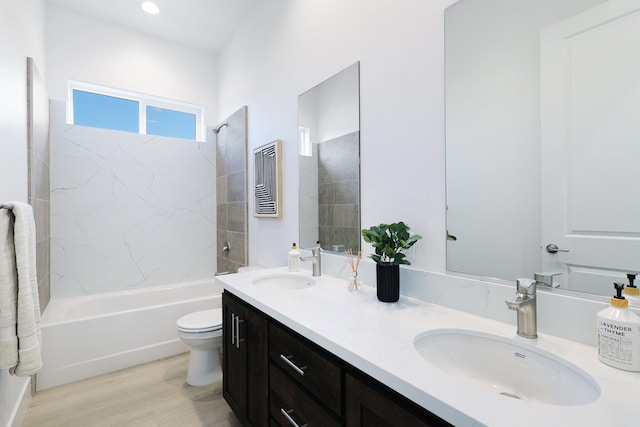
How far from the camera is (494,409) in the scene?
57cm

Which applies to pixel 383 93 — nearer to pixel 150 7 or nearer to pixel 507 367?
pixel 507 367

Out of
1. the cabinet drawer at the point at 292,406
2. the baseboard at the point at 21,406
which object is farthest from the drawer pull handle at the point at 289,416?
the baseboard at the point at 21,406

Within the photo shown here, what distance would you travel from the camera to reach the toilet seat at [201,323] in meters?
2.09

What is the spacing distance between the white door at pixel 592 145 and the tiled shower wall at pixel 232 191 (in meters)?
2.43

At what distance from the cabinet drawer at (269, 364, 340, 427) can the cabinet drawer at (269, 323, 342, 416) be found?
0.11 ft

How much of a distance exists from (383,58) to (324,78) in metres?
0.52

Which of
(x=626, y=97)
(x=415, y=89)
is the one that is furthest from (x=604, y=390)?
(x=415, y=89)

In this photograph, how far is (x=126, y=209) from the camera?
3.07m

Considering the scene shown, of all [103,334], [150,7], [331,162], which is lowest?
[103,334]

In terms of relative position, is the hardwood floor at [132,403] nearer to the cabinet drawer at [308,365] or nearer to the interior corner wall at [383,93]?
the cabinet drawer at [308,365]

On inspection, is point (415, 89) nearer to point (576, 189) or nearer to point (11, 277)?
point (576, 189)

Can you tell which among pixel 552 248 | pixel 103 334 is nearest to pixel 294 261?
pixel 552 248

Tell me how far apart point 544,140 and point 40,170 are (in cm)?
323

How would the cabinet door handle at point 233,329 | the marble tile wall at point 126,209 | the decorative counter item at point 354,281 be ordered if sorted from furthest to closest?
the marble tile wall at point 126,209 → the cabinet door handle at point 233,329 → the decorative counter item at point 354,281
